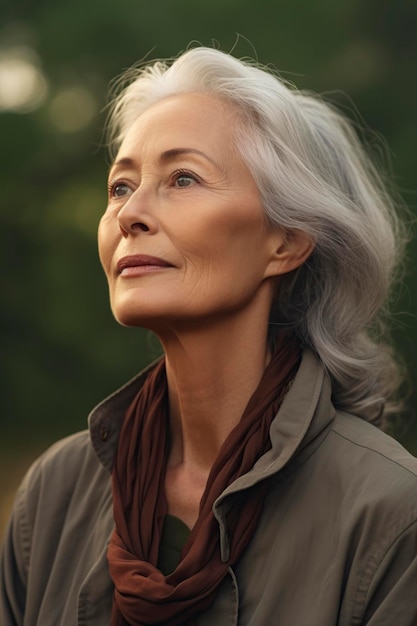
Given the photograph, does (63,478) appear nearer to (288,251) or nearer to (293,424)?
(293,424)

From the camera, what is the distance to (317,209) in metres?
2.73

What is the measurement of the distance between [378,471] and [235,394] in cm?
49

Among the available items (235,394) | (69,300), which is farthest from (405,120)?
(235,394)

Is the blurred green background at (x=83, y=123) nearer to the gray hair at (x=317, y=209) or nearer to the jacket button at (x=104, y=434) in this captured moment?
the gray hair at (x=317, y=209)

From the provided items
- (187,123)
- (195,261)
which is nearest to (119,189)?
(187,123)

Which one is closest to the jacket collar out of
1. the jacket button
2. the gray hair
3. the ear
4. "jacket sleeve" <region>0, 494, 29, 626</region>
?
the jacket button

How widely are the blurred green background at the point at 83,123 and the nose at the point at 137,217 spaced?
8.60 ft

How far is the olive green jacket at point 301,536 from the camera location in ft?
7.47

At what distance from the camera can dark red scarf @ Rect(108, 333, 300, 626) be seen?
2387 mm

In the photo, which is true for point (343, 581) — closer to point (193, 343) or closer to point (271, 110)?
point (193, 343)

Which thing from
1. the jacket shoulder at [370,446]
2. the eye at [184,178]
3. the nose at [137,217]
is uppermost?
the eye at [184,178]

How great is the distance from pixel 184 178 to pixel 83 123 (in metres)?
3.13

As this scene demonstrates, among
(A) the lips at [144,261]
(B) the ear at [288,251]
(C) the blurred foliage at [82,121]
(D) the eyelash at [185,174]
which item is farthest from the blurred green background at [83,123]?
(A) the lips at [144,261]

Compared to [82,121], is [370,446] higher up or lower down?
lower down
